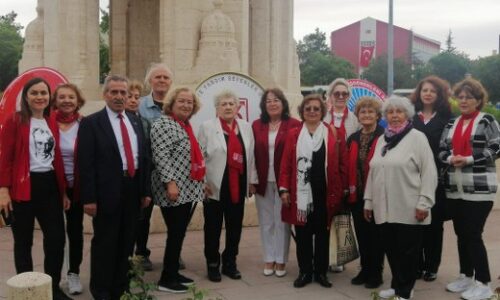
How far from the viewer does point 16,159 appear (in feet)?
16.3

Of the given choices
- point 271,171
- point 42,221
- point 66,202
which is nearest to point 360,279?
point 271,171

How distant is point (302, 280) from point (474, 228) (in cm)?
161

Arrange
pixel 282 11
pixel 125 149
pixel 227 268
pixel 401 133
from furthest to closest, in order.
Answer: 1. pixel 282 11
2. pixel 227 268
3. pixel 401 133
4. pixel 125 149

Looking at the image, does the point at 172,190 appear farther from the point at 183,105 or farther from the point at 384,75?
the point at 384,75

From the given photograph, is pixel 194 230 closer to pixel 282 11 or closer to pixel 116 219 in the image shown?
pixel 116 219

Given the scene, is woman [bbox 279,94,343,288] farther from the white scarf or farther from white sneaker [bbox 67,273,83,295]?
white sneaker [bbox 67,273,83,295]

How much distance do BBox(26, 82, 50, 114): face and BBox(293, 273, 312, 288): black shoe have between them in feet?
9.01

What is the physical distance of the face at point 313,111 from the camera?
5875mm

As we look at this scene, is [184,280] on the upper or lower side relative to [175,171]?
lower

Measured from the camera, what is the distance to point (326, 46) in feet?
320

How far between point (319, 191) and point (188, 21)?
193 inches

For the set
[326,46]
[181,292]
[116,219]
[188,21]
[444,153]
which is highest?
[326,46]

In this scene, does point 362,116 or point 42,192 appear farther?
point 362,116

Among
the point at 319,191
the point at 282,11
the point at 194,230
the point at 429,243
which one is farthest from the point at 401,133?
the point at 282,11
